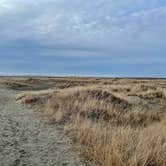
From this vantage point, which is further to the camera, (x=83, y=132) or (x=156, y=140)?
(x=83, y=132)

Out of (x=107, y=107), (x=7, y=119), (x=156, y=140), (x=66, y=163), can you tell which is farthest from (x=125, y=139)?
(x=107, y=107)

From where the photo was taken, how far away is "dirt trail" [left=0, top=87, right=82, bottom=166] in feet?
30.6

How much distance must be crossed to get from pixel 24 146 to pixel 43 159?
153 cm

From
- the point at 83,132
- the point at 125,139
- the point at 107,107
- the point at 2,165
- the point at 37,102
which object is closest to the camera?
the point at 2,165

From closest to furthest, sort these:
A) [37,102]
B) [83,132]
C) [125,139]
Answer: [125,139]
[83,132]
[37,102]

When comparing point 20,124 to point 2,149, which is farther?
point 20,124

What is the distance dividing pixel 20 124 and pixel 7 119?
180cm

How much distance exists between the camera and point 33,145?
435 inches

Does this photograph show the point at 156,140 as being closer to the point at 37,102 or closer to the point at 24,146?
the point at 24,146

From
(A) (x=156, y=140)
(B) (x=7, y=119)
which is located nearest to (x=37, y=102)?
(B) (x=7, y=119)

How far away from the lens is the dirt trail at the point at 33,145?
30.6 ft

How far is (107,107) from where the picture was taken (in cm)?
2033

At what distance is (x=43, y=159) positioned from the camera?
9.50m

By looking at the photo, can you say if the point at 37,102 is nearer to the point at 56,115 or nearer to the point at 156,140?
the point at 56,115
